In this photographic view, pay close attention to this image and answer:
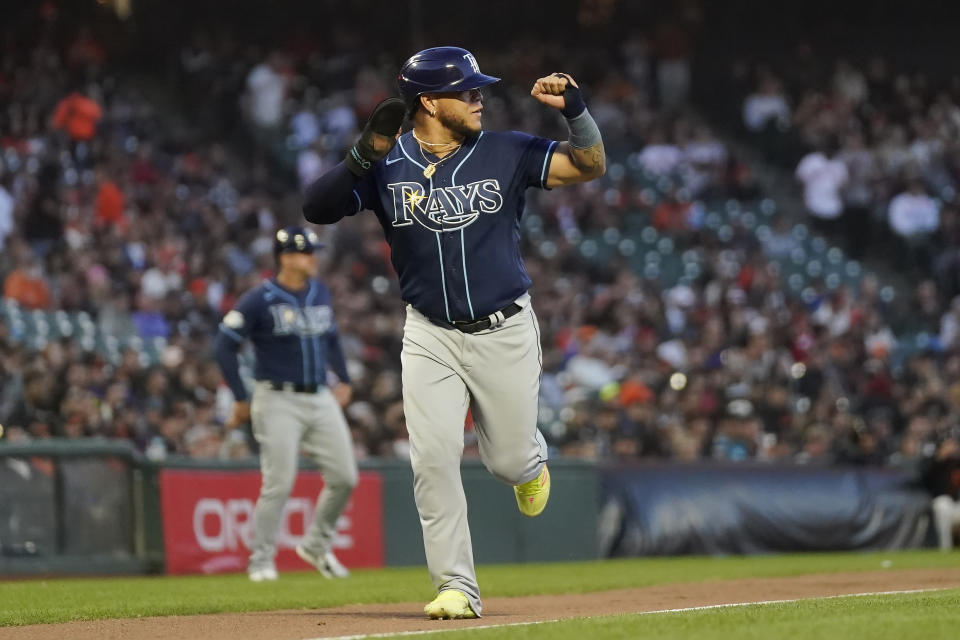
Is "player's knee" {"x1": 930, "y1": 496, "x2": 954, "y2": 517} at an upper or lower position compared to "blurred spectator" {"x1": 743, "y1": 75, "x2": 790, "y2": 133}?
lower

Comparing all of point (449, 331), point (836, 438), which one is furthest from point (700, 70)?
point (449, 331)

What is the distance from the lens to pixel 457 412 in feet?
21.0

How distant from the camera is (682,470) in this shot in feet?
49.2

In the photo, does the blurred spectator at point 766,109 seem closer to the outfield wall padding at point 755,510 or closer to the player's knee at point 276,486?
the outfield wall padding at point 755,510

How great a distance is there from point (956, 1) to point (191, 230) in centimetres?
1486

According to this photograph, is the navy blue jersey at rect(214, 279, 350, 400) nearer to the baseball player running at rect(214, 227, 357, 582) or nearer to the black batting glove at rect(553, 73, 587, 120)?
the baseball player running at rect(214, 227, 357, 582)

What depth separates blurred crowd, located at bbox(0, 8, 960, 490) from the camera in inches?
620

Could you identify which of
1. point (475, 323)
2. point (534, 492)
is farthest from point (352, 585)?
point (475, 323)

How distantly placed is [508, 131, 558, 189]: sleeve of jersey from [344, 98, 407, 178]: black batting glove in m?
0.56

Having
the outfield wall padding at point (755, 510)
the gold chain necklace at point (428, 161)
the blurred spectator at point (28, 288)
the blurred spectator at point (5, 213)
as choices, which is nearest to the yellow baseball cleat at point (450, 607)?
the gold chain necklace at point (428, 161)

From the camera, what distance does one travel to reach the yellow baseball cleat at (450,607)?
20.4ft

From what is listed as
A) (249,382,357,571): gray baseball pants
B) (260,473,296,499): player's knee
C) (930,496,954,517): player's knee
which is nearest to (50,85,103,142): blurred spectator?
(249,382,357,571): gray baseball pants

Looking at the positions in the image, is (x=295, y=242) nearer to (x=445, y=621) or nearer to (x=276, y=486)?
(x=276, y=486)

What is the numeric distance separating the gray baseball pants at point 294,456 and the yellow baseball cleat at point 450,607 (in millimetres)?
4369
